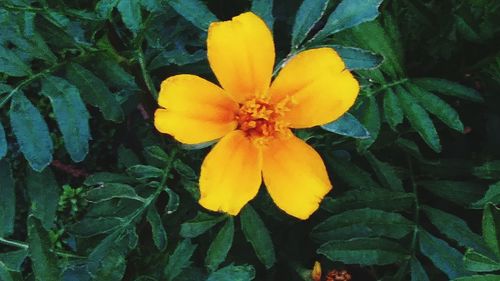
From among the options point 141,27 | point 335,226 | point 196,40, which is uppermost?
point 141,27

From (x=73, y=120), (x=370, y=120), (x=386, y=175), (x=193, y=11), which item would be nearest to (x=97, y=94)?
(x=73, y=120)

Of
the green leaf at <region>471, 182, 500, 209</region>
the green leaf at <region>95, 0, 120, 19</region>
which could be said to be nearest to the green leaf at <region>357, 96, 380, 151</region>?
the green leaf at <region>471, 182, 500, 209</region>

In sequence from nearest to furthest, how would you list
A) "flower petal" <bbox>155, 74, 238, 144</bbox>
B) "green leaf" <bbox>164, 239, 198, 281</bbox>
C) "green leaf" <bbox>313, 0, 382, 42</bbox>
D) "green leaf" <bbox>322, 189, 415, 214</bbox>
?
"flower petal" <bbox>155, 74, 238, 144</bbox> < "green leaf" <bbox>313, 0, 382, 42</bbox> < "green leaf" <bbox>164, 239, 198, 281</bbox> < "green leaf" <bbox>322, 189, 415, 214</bbox>

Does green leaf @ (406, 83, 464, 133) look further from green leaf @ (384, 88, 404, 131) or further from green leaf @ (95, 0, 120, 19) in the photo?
green leaf @ (95, 0, 120, 19)

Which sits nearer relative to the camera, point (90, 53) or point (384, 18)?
point (90, 53)

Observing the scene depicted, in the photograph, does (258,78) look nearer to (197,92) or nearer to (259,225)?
(197,92)

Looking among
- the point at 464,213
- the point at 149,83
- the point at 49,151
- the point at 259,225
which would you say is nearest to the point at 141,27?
the point at 149,83

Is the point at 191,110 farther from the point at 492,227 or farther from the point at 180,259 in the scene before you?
the point at 492,227
